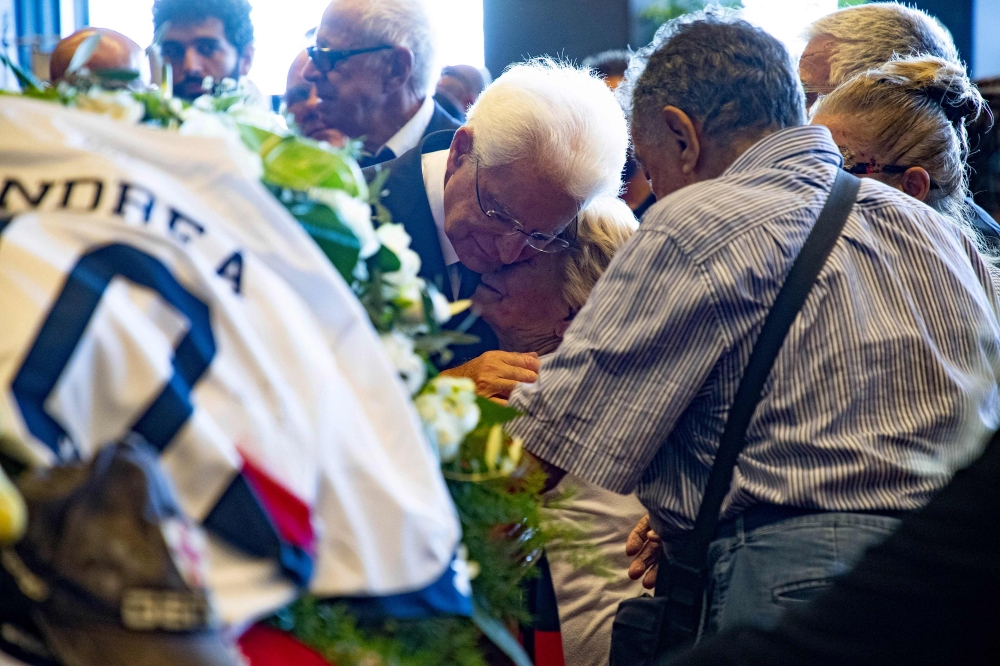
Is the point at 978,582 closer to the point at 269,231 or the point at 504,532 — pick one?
the point at 504,532

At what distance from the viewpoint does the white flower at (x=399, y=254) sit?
118 cm

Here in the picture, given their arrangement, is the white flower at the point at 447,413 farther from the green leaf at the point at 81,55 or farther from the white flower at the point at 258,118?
the green leaf at the point at 81,55

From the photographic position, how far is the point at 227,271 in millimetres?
927

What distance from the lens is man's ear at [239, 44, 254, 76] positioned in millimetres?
3877

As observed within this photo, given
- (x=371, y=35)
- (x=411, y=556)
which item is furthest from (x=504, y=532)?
(x=371, y=35)

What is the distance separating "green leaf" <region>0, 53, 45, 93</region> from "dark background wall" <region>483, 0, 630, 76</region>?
5869 millimetres

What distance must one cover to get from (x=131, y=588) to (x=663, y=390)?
1190mm

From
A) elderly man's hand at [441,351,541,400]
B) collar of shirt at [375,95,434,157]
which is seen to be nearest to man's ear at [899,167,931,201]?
elderly man's hand at [441,351,541,400]

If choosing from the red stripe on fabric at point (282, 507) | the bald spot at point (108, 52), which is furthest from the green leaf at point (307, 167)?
the bald spot at point (108, 52)

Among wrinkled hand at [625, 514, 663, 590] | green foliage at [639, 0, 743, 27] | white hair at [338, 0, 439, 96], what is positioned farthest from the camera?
green foliage at [639, 0, 743, 27]

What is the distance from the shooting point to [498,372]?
2287 millimetres

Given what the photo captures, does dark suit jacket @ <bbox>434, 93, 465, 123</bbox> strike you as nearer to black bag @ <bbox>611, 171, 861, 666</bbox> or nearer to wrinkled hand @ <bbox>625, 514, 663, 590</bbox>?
wrinkled hand @ <bbox>625, 514, 663, 590</bbox>

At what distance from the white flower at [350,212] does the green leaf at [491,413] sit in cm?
24

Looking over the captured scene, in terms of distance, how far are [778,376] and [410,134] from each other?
195 centimetres
